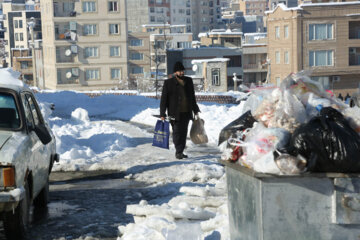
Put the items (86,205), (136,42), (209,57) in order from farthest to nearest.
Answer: (136,42)
(209,57)
(86,205)

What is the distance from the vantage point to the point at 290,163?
17.1 feet

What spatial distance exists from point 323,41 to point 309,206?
62322 millimetres

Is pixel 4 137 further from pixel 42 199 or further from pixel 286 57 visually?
pixel 286 57

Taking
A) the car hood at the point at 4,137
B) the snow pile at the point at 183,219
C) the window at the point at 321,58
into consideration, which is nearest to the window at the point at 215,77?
the window at the point at 321,58

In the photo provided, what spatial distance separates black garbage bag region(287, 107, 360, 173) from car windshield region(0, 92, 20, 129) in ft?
12.8

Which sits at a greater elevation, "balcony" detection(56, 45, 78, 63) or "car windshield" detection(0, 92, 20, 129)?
"car windshield" detection(0, 92, 20, 129)

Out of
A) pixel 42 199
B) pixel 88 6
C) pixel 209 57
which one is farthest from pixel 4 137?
pixel 209 57

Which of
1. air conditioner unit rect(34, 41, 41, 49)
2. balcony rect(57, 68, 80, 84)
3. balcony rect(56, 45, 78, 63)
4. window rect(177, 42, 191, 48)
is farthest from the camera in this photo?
window rect(177, 42, 191, 48)

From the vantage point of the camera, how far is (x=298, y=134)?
549 centimetres

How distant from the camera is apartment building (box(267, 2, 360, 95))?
6525 centimetres

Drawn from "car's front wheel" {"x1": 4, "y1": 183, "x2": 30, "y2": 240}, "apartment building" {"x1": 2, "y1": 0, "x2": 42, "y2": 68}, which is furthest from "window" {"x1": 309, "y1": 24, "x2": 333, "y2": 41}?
"apartment building" {"x1": 2, "y1": 0, "x2": 42, "y2": 68}

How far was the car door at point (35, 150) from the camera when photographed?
8.18 metres

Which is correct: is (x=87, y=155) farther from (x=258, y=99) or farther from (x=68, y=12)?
(x=68, y=12)

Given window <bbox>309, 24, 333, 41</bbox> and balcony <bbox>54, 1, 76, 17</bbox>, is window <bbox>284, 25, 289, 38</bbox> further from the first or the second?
balcony <bbox>54, 1, 76, 17</bbox>
